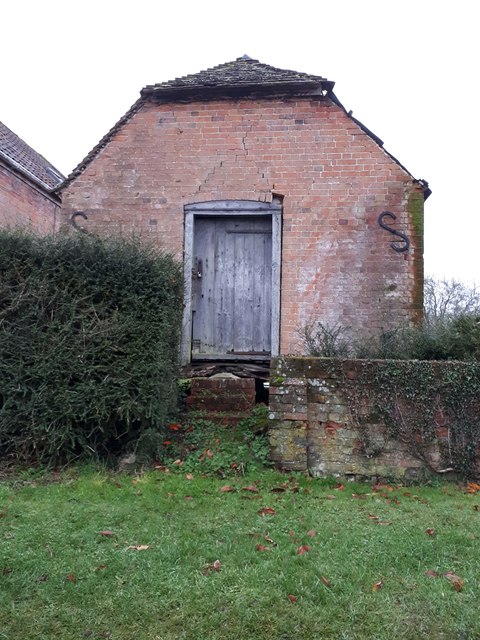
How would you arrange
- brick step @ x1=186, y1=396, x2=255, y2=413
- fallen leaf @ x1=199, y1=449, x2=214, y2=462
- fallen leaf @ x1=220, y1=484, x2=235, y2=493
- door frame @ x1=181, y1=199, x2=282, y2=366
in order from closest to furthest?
fallen leaf @ x1=220, y1=484, x2=235, y2=493
fallen leaf @ x1=199, y1=449, x2=214, y2=462
brick step @ x1=186, y1=396, x2=255, y2=413
door frame @ x1=181, y1=199, x2=282, y2=366

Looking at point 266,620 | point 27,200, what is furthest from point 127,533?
point 27,200

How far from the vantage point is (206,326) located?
8.80 m

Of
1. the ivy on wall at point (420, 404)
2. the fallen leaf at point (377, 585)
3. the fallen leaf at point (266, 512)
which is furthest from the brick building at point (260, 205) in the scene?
the fallen leaf at point (377, 585)

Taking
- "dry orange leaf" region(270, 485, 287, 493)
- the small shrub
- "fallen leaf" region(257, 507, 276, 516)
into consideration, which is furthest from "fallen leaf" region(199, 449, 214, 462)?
"fallen leaf" region(257, 507, 276, 516)

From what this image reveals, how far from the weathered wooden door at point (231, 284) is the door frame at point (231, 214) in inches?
6.4

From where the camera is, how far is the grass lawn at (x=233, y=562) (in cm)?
295

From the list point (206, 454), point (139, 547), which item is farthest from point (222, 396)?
point (139, 547)

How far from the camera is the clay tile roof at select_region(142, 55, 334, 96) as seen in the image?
28.2 ft

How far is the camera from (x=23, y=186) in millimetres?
15023

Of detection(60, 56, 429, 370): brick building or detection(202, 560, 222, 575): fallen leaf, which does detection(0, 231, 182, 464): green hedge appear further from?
detection(60, 56, 429, 370): brick building

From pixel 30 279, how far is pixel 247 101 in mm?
4908

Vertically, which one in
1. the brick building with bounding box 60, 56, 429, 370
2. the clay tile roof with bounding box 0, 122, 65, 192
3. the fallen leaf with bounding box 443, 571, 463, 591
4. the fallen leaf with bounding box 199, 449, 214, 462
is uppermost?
the clay tile roof with bounding box 0, 122, 65, 192

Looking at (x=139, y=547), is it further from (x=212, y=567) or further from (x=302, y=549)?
(x=302, y=549)

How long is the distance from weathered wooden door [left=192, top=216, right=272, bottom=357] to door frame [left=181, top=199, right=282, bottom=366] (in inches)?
6.4
